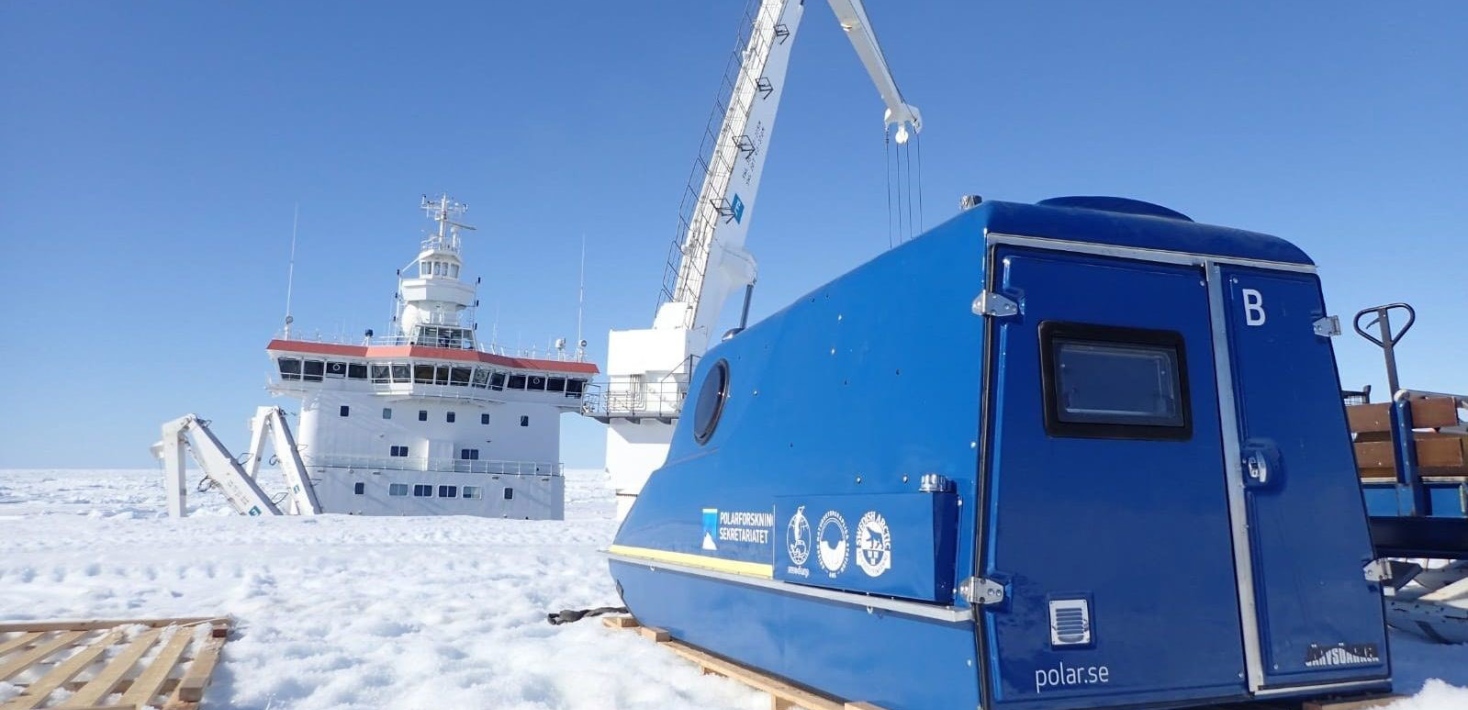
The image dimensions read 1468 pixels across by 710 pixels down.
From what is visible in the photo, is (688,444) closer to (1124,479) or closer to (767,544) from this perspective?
(767,544)

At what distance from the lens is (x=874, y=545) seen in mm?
2900

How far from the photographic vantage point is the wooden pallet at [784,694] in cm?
277

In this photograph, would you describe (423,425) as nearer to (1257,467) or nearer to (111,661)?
(111,661)

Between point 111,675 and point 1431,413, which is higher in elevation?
point 1431,413

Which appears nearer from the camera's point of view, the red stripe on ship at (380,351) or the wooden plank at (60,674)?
the wooden plank at (60,674)

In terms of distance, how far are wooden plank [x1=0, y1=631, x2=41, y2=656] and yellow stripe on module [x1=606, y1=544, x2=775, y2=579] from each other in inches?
139

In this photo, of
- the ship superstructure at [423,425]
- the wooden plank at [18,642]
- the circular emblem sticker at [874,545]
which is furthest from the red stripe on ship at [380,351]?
the circular emblem sticker at [874,545]

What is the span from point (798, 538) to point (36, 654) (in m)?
4.42

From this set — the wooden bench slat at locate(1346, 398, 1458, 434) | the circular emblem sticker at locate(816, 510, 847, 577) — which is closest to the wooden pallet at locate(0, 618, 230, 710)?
the circular emblem sticker at locate(816, 510, 847, 577)

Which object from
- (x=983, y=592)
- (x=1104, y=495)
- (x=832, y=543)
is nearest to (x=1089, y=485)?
(x=1104, y=495)

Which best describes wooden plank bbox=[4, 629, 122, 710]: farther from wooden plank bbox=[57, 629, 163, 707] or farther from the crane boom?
the crane boom

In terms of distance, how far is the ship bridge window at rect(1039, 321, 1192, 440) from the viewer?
273 centimetres

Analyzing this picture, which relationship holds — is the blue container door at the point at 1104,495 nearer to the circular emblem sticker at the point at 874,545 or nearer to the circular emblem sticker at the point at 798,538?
the circular emblem sticker at the point at 874,545

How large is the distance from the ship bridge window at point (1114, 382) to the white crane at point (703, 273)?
16.4m
